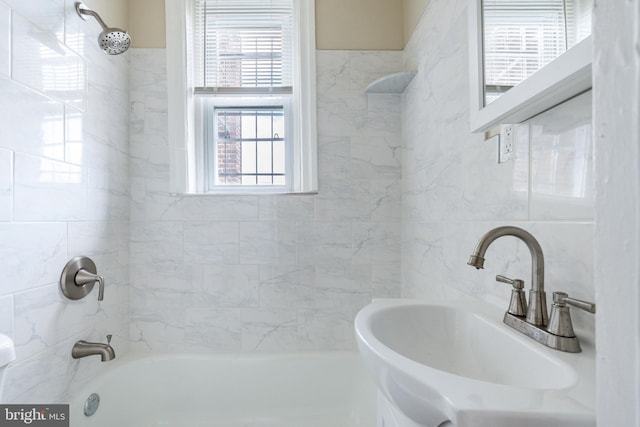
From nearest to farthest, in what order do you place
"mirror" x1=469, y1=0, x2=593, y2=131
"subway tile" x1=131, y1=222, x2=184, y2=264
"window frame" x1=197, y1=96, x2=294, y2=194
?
"mirror" x1=469, y1=0, x2=593, y2=131, "subway tile" x1=131, y1=222, x2=184, y2=264, "window frame" x1=197, y1=96, x2=294, y2=194

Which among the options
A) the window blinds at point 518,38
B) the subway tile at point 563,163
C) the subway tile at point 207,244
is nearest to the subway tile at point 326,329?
the subway tile at point 207,244

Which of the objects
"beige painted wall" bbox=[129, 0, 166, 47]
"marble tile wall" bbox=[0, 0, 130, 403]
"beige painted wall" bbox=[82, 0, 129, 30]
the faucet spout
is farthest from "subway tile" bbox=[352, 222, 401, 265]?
"beige painted wall" bbox=[82, 0, 129, 30]

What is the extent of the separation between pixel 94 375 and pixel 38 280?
0.58 meters

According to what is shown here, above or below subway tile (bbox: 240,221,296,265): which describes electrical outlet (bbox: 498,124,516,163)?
above

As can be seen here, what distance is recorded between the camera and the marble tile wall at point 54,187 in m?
1.03

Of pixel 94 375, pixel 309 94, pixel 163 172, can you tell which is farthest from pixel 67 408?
pixel 309 94

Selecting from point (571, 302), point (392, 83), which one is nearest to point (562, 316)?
point (571, 302)

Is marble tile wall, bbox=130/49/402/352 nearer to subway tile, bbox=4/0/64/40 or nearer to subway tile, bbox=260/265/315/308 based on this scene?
subway tile, bbox=260/265/315/308

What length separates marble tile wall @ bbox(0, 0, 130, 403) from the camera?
3.39 feet

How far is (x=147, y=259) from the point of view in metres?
1.73

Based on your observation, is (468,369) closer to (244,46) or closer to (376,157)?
(376,157)

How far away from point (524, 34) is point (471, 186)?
0.46 metres

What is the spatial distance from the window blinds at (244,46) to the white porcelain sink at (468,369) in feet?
4.76

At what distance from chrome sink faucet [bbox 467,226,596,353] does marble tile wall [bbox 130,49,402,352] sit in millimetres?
1051
